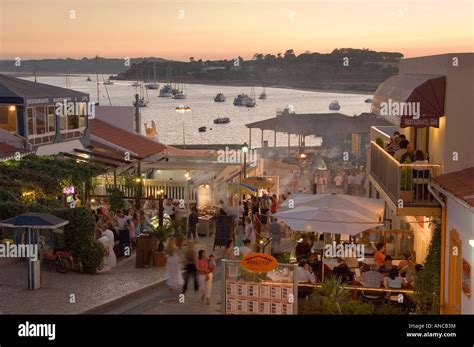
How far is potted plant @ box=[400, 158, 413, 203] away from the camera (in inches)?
568

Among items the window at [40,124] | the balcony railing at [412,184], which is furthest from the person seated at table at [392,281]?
the window at [40,124]

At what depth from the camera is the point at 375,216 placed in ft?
49.4

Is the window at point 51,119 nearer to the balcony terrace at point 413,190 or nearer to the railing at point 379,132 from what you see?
the railing at point 379,132

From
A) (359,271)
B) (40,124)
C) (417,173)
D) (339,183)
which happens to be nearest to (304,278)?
(359,271)

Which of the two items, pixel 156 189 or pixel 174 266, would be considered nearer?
pixel 174 266

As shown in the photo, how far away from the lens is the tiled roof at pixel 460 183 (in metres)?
10.6

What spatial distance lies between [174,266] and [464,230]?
5.61 metres

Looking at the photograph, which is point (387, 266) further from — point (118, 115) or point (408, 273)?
point (118, 115)

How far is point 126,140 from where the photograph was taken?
99.4ft

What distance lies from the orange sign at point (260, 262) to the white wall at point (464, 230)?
9.06 ft

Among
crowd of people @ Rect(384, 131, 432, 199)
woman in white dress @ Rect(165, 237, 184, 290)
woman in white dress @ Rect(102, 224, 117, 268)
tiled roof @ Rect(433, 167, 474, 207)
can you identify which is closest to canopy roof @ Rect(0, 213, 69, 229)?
woman in white dress @ Rect(165, 237, 184, 290)

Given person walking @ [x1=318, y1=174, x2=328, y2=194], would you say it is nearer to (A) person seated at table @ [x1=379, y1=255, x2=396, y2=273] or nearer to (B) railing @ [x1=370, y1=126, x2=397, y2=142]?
(B) railing @ [x1=370, y1=126, x2=397, y2=142]

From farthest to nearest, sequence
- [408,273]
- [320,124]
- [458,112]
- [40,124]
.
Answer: [320,124] → [40,124] → [408,273] → [458,112]
